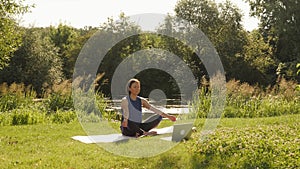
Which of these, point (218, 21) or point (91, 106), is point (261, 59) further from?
point (91, 106)

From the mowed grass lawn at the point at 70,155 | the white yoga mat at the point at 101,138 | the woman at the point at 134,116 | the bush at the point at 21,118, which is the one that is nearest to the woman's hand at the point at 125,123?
the woman at the point at 134,116

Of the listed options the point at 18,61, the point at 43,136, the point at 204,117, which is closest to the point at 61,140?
the point at 43,136

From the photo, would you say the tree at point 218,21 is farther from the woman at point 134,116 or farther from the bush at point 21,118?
the woman at point 134,116

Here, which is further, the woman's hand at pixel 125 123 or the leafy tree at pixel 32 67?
the leafy tree at pixel 32 67

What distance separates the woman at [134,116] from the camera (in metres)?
7.31

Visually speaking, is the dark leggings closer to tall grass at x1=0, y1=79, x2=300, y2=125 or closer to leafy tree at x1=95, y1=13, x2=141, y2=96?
tall grass at x1=0, y1=79, x2=300, y2=125

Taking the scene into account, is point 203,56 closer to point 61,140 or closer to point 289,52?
point 289,52

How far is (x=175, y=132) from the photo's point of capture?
273 inches

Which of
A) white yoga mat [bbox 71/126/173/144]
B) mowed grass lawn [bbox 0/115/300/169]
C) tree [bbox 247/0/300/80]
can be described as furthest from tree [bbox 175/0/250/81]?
mowed grass lawn [bbox 0/115/300/169]

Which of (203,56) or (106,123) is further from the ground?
(203,56)

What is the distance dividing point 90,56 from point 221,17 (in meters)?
9.75

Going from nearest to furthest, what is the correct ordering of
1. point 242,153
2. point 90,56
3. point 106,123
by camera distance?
point 242,153 < point 106,123 < point 90,56

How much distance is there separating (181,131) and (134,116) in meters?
1.00

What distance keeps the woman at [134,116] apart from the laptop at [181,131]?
1.27ft
